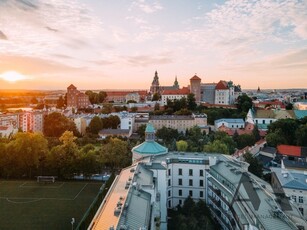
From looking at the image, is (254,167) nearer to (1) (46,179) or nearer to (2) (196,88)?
(1) (46,179)

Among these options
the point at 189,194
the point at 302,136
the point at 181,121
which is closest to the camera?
the point at 189,194

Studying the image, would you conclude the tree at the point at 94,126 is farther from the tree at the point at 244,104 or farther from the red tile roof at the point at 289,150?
the red tile roof at the point at 289,150

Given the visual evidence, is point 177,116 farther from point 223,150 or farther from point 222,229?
point 222,229

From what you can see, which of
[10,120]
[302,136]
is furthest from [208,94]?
[10,120]

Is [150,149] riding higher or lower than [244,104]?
lower

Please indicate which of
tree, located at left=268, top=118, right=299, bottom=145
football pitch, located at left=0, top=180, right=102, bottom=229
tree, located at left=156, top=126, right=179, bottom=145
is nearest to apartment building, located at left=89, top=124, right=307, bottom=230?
football pitch, located at left=0, top=180, right=102, bottom=229
